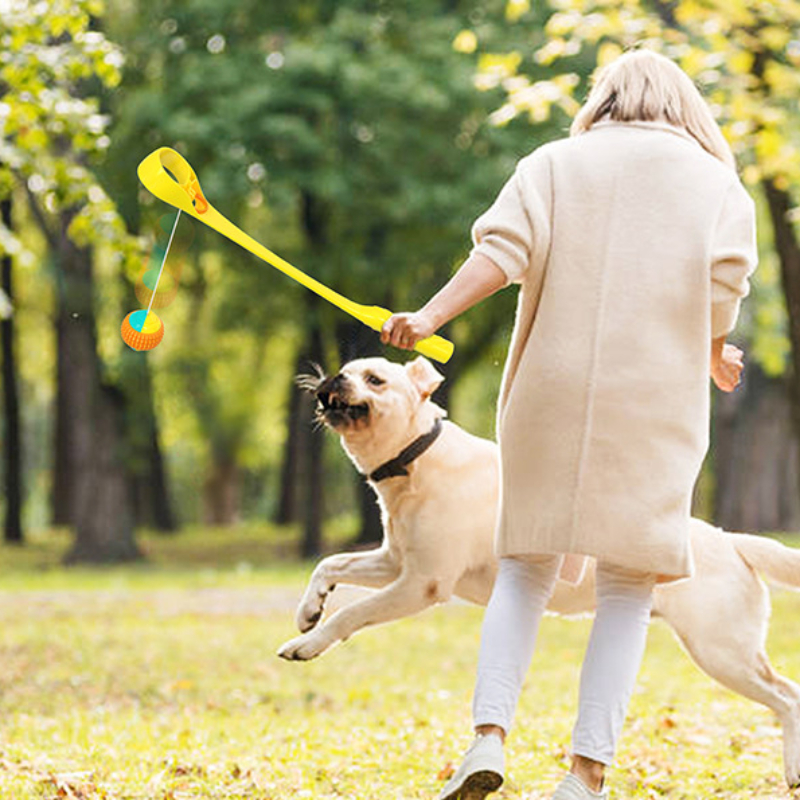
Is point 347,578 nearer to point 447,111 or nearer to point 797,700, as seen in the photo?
point 797,700

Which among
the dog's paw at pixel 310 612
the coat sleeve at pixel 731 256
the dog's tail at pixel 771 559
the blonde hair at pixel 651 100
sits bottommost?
the dog's paw at pixel 310 612

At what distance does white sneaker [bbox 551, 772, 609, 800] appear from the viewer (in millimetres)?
3938

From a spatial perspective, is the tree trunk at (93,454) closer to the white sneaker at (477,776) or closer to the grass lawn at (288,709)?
the grass lawn at (288,709)

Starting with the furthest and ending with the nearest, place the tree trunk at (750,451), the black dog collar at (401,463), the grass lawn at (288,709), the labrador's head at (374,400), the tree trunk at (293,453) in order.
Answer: the tree trunk at (293,453) < the tree trunk at (750,451) < the grass lawn at (288,709) < the black dog collar at (401,463) < the labrador's head at (374,400)

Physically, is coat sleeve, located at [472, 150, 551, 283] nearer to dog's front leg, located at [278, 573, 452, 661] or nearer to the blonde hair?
the blonde hair

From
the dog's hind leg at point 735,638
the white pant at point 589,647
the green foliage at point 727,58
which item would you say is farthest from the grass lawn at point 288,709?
the green foliage at point 727,58

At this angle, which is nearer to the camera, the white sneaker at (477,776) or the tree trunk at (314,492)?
the white sneaker at (477,776)

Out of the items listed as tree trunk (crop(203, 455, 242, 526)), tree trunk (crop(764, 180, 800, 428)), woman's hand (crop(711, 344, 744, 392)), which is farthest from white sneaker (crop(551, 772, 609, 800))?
tree trunk (crop(203, 455, 242, 526))

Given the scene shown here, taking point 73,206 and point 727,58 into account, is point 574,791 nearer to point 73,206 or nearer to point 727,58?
point 727,58

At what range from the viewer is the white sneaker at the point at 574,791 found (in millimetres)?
3938

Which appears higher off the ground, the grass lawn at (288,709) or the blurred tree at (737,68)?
the blurred tree at (737,68)

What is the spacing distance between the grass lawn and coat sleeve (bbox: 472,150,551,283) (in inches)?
73.3

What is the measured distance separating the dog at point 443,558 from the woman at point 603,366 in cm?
63

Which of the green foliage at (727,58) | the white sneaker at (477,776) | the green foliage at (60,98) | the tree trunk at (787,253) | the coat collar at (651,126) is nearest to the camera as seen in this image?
the white sneaker at (477,776)
